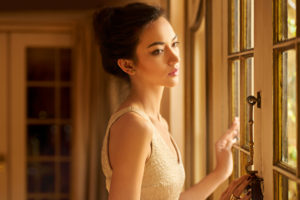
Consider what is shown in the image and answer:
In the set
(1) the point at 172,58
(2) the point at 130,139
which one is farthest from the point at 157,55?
(2) the point at 130,139

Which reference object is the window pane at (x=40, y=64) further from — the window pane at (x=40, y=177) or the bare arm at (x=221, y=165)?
the bare arm at (x=221, y=165)

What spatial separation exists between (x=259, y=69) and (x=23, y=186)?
10.9 feet

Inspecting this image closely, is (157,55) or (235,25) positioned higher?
(235,25)

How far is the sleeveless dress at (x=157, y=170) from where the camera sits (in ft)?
4.06

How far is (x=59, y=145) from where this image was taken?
13.5ft

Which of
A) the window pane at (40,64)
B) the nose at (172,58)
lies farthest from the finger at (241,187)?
the window pane at (40,64)

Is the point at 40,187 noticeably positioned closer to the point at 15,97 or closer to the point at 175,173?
the point at 15,97

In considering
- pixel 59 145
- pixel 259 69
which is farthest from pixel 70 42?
pixel 259 69

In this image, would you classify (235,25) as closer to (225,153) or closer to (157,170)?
(225,153)

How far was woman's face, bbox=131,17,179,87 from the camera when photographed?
1.29 meters

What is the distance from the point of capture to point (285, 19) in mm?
1040

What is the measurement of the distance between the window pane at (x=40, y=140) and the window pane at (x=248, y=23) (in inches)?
118

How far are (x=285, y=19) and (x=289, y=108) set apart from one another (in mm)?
225

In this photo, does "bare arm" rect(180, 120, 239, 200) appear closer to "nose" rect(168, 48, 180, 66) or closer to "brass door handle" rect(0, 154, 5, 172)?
"nose" rect(168, 48, 180, 66)
